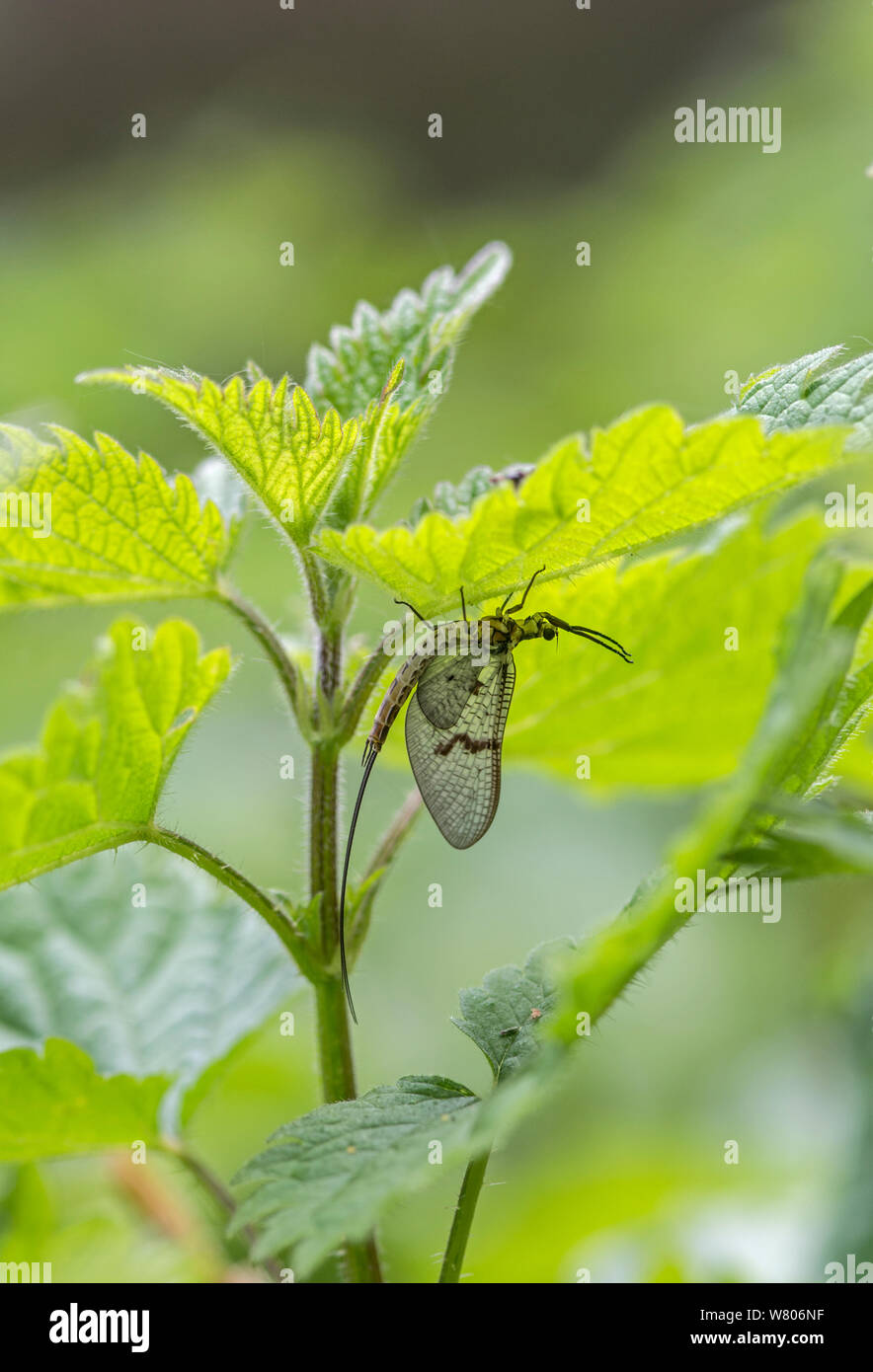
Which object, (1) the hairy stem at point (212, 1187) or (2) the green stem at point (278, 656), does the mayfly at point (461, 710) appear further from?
(1) the hairy stem at point (212, 1187)

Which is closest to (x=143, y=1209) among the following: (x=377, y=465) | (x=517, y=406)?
(x=377, y=465)

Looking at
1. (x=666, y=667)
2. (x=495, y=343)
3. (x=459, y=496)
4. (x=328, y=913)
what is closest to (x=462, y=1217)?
(x=328, y=913)

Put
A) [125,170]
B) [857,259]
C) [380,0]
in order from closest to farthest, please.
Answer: [857,259], [125,170], [380,0]

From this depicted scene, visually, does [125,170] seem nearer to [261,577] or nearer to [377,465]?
[261,577]

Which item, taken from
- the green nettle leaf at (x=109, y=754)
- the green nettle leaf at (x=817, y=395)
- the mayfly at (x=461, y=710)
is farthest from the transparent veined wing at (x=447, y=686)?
the green nettle leaf at (x=817, y=395)

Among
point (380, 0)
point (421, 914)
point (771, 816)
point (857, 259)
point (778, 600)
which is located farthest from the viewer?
point (380, 0)

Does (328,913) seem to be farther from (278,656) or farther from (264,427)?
(264,427)

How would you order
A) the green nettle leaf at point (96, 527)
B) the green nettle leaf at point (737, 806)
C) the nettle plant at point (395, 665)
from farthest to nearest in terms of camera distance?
the green nettle leaf at point (96, 527) → the nettle plant at point (395, 665) → the green nettle leaf at point (737, 806)
